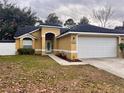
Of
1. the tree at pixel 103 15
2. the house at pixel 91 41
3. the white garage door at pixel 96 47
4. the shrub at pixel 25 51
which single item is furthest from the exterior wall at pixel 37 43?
the tree at pixel 103 15

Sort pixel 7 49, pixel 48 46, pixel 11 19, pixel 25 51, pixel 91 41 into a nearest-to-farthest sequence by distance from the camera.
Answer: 1. pixel 91 41
2. pixel 25 51
3. pixel 7 49
4. pixel 48 46
5. pixel 11 19

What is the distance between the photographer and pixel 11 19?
1590 inches

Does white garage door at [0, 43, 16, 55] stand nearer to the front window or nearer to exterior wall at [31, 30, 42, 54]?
the front window

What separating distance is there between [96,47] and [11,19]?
965 inches

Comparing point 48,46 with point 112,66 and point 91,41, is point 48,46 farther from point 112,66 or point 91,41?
point 112,66

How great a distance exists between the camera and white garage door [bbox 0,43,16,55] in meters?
26.4

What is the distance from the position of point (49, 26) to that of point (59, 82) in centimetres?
1875

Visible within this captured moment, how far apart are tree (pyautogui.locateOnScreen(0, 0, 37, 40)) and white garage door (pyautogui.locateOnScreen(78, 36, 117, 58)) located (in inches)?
879

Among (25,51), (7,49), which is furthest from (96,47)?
(7,49)

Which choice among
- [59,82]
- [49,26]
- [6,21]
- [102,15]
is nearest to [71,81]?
[59,82]

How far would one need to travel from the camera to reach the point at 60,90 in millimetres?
7863

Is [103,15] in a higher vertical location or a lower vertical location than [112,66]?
higher

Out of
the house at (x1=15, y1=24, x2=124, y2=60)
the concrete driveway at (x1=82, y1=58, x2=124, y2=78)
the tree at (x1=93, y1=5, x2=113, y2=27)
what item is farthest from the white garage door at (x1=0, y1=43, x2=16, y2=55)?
the tree at (x1=93, y1=5, x2=113, y2=27)

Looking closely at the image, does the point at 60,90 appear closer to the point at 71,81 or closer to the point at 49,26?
the point at 71,81
